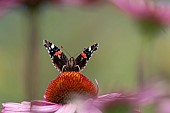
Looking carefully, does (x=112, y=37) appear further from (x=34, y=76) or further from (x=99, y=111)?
(x=99, y=111)

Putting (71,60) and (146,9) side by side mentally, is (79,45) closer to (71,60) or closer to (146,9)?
(146,9)

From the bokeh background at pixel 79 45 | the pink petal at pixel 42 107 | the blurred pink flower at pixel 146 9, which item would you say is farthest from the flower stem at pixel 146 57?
the bokeh background at pixel 79 45

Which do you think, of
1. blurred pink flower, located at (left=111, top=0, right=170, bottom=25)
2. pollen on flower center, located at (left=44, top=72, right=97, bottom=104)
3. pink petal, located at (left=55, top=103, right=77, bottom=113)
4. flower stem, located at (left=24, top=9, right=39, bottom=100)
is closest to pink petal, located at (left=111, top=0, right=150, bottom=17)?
blurred pink flower, located at (left=111, top=0, right=170, bottom=25)

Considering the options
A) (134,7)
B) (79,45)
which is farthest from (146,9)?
(79,45)

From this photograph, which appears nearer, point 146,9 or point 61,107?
point 61,107

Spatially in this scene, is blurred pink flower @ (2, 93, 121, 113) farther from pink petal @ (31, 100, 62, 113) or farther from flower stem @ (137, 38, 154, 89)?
flower stem @ (137, 38, 154, 89)

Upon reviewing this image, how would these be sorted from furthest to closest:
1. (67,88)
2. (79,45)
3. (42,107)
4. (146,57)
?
1. (79,45)
2. (146,57)
3. (67,88)
4. (42,107)
